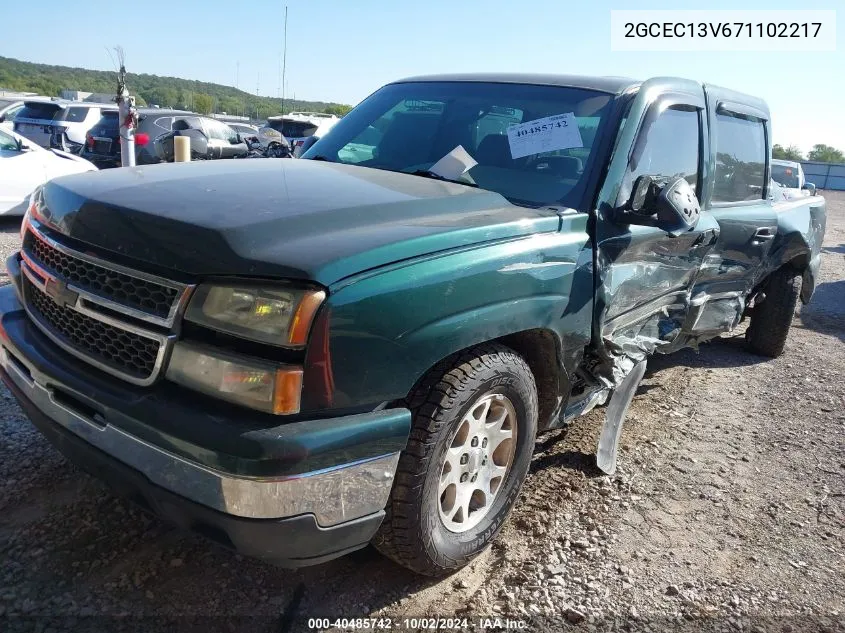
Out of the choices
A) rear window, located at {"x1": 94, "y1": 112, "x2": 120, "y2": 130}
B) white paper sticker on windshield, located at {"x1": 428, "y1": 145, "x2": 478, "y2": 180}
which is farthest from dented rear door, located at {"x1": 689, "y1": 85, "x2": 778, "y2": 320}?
rear window, located at {"x1": 94, "y1": 112, "x2": 120, "y2": 130}

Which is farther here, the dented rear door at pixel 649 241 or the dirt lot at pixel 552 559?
the dented rear door at pixel 649 241

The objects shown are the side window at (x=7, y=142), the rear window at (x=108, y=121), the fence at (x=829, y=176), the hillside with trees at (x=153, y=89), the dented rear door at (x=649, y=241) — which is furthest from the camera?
the hillside with trees at (x=153, y=89)

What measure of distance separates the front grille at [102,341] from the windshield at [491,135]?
1544 millimetres

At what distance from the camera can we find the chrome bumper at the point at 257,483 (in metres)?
1.79

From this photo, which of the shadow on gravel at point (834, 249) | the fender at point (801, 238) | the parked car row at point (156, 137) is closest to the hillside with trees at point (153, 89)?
the parked car row at point (156, 137)

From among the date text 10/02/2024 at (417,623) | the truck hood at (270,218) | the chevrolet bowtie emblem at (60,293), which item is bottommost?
the date text 10/02/2024 at (417,623)

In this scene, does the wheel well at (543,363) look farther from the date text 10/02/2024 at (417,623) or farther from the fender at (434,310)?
the date text 10/02/2024 at (417,623)

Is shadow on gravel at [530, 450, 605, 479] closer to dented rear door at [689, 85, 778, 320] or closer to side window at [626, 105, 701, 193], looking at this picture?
dented rear door at [689, 85, 778, 320]

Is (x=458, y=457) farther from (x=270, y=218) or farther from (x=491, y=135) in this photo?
(x=491, y=135)

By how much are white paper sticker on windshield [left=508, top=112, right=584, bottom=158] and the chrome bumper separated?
159 cm

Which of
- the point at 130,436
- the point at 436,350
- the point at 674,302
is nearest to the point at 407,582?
the point at 436,350

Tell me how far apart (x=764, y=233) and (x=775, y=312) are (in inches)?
52.1

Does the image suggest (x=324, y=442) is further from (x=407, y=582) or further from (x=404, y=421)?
(x=407, y=582)

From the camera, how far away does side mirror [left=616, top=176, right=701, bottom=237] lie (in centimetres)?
270
